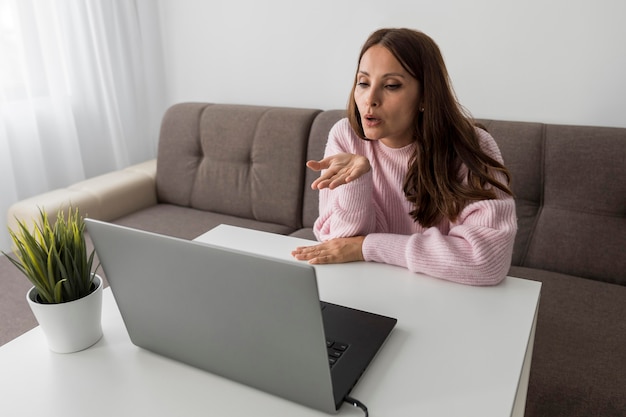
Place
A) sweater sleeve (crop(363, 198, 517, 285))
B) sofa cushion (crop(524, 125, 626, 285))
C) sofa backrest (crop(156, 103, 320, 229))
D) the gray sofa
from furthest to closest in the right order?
sofa backrest (crop(156, 103, 320, 229)), sofa cushion (crop(524, 125, 626, 285)), the gray sofa, sweater sleeve (crop(363, 198, 517, 285))

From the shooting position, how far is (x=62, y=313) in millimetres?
835

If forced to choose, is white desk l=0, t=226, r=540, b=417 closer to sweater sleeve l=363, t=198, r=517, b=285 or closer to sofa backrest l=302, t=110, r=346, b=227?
sweater sleeve l=363, t=198, r=517, b=285

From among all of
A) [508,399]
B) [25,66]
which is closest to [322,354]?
[508,399]

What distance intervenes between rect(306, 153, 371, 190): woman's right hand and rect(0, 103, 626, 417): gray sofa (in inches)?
26.0

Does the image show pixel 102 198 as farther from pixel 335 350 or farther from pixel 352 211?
pixel 335 350

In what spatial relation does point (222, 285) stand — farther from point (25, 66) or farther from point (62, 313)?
point (25, 66)

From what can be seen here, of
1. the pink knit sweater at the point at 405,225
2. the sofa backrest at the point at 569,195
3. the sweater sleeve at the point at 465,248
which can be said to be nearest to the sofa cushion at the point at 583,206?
the sofa backrest at the point at 569,195

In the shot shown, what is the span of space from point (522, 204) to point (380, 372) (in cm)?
122

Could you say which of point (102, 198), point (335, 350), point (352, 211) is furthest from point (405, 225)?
point (102, 198)

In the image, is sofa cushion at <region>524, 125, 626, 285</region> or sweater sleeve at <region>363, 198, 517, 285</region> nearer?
sweater sleeve at <region>363, 198, 517, 285</region>

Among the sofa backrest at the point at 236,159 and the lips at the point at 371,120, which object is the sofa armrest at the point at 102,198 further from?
the lips at the point at 371,120

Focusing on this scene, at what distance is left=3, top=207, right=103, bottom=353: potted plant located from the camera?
82 centimetres

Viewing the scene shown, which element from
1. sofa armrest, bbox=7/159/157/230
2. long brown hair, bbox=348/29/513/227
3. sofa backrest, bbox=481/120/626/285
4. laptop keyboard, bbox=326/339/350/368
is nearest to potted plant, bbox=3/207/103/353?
laptop keyboard, bbox=326/339/350/368

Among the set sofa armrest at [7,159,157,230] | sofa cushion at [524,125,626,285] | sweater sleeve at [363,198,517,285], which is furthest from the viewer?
sofa armrest at [7,159,157,230]
